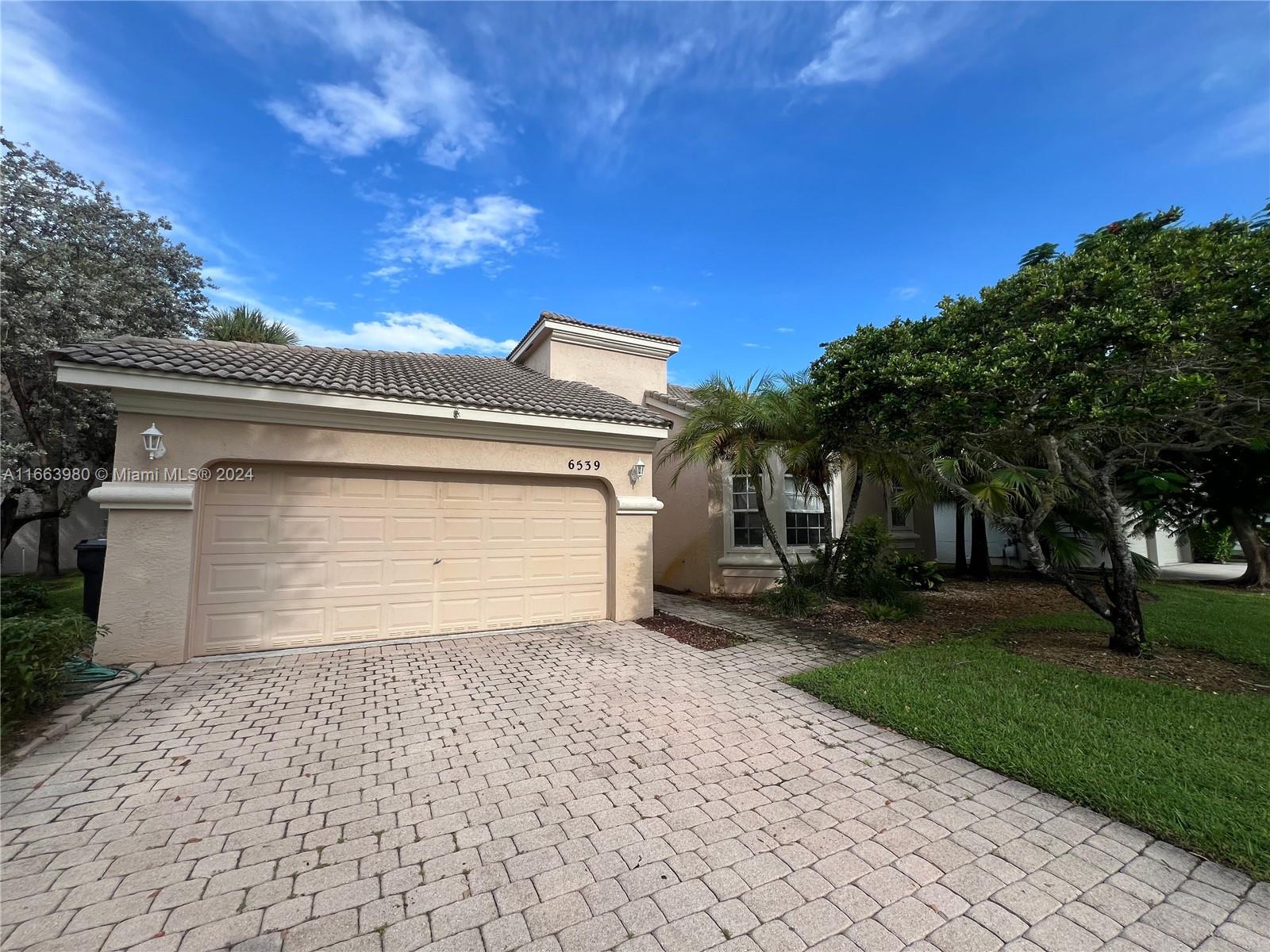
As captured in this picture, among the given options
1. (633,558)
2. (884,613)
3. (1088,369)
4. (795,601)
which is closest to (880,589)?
(884,613)

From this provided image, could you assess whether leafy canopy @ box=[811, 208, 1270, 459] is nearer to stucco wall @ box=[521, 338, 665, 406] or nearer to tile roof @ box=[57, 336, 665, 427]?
tile roof @ box=[57, 336, 665, 427]

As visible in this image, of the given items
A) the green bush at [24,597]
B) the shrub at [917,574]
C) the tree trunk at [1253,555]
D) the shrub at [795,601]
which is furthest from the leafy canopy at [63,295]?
the tree trunk at [1253,555]

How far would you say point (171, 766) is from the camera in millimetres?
3971

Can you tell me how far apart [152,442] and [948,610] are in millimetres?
13543

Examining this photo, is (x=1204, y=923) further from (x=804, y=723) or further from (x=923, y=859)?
(x=804, y=723)

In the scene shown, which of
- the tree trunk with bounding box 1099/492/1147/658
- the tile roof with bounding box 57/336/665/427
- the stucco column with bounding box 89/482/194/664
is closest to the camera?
the stucco column with bounding box 89/482/194/664

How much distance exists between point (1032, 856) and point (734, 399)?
7635mm

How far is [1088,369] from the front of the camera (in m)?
5.34

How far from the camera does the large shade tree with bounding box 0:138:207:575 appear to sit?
11.8 metres

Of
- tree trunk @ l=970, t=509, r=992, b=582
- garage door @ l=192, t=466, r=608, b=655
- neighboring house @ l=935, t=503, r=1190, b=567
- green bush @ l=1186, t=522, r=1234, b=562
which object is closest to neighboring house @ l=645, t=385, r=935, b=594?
garage door @ l=192, t=466, r=608, b=655

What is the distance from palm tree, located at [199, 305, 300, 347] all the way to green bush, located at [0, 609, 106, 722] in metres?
12.0

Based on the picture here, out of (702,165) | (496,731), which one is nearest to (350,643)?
(496,731)

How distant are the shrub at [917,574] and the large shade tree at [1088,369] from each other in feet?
17.9

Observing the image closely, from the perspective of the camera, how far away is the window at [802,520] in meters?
12.8
